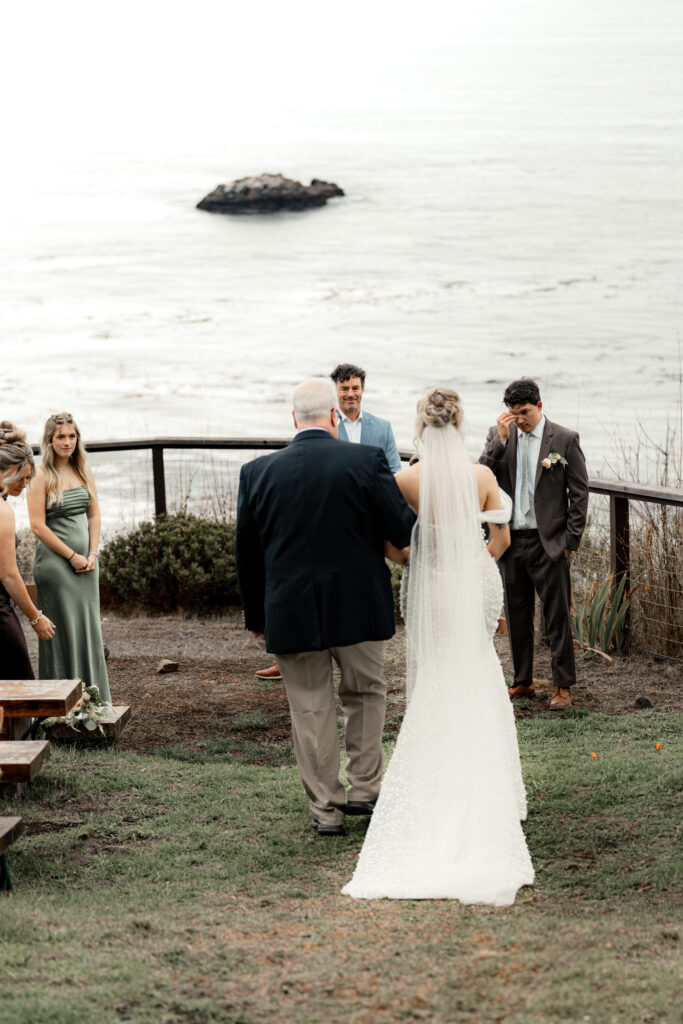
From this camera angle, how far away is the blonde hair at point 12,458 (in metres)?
5.80

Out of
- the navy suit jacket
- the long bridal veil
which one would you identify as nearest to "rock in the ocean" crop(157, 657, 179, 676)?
the navy suit jacket

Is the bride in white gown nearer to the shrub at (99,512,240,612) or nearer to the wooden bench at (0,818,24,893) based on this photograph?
the wooden bench at (0,818,24,893)

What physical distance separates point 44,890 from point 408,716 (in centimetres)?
154

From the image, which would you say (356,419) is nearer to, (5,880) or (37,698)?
(37,698)

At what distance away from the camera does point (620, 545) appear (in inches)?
320

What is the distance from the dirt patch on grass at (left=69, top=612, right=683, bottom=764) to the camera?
6816mm

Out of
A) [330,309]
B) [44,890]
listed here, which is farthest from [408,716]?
[330,309]

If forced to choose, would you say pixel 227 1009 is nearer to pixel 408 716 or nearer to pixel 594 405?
pixel 408 716

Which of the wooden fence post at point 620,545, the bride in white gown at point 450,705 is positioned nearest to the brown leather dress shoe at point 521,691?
the wooden fence post at point 620,545

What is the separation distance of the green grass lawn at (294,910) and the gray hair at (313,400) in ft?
5.73

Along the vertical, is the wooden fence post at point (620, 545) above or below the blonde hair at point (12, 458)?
below

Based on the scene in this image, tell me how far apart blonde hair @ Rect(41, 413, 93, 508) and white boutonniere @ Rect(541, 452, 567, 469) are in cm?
259

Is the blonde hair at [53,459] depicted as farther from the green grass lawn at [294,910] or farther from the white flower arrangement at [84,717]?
the green grass lawn at [294,910]

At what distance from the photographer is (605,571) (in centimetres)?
889
